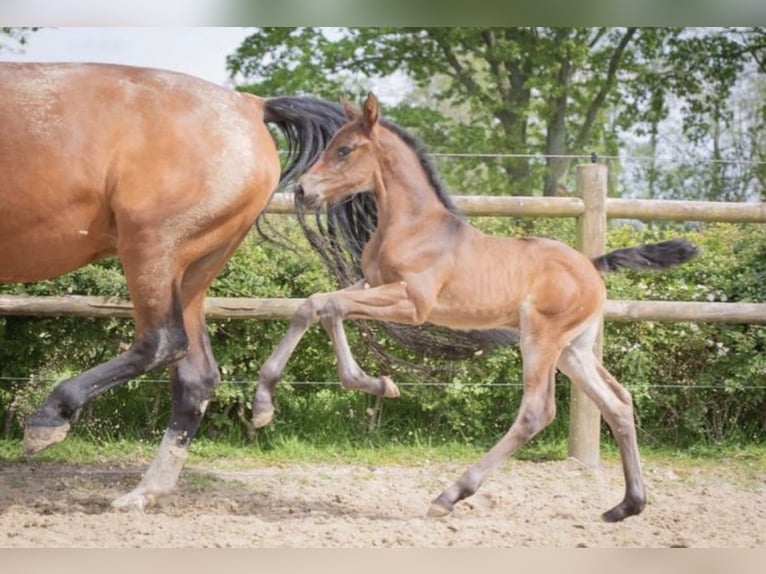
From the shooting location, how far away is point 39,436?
3.94 metres

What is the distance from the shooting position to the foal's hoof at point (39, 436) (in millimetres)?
3941

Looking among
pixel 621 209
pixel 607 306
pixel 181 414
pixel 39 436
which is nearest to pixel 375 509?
pixel 181 414

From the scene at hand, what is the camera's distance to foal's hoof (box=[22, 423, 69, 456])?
3.94 metres

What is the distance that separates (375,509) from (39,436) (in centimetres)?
139

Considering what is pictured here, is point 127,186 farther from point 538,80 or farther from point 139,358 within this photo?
point 538,80

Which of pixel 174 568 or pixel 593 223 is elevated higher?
pixel 593 223

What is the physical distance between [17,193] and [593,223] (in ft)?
8.80

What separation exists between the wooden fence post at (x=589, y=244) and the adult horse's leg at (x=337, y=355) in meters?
1.55

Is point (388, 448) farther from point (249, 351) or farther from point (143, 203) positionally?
point (143, 203)

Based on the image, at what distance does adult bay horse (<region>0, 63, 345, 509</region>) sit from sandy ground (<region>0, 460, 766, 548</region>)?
299mm

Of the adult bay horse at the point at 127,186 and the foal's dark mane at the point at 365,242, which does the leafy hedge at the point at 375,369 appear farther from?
the adult bay horse at the point at 127,186

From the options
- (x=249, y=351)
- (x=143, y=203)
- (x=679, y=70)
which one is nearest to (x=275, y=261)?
(x=249, y=351)

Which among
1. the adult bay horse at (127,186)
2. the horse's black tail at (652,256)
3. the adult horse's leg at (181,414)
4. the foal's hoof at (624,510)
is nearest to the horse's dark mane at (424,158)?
the adult bay horse at (127,186)

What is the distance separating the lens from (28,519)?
4.13 metres
